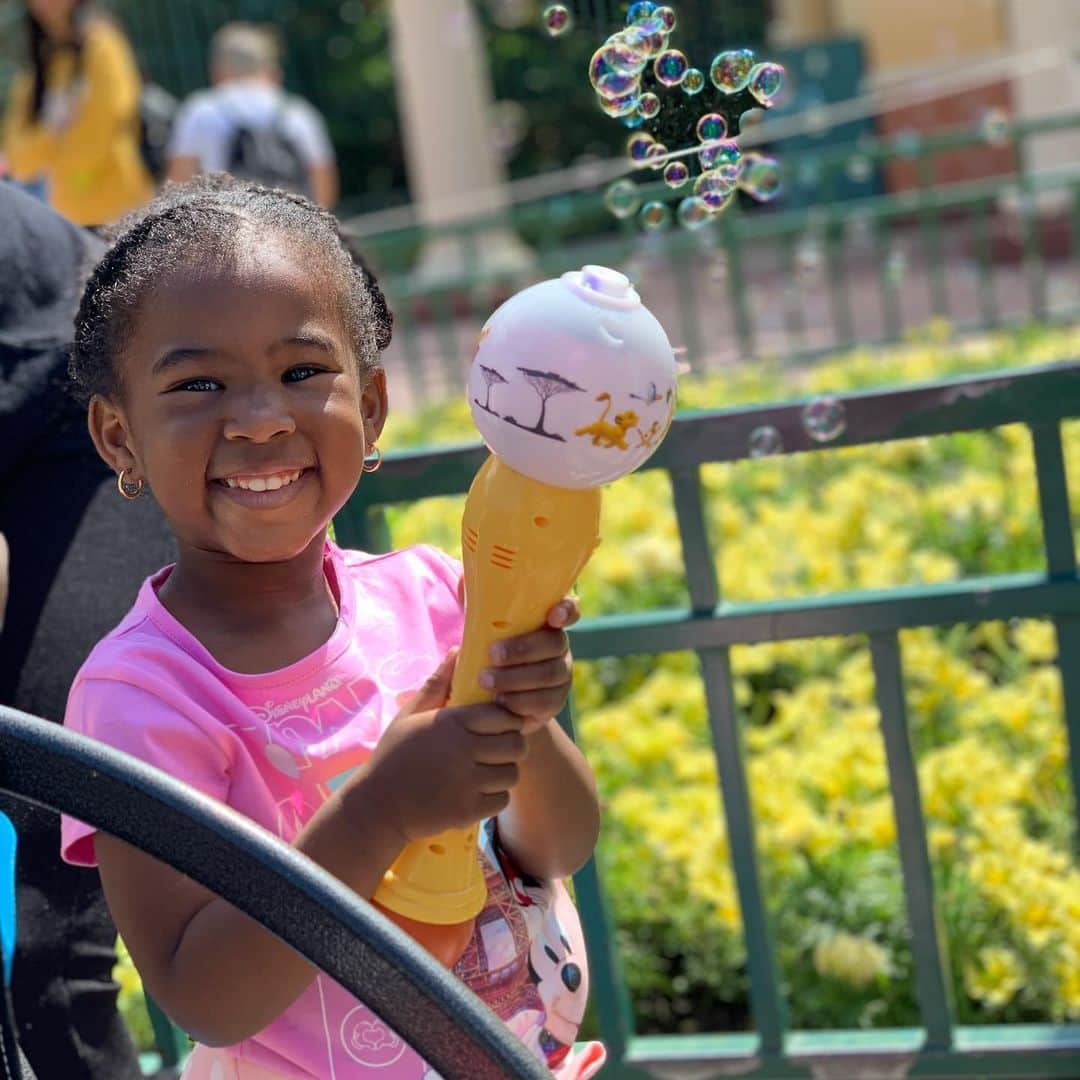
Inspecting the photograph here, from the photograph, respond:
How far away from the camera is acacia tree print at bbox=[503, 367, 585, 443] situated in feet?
3.62

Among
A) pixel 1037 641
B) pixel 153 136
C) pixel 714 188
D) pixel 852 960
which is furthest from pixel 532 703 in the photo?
pixel 153 136

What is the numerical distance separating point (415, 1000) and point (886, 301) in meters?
7.83

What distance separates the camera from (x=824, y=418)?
207 cm

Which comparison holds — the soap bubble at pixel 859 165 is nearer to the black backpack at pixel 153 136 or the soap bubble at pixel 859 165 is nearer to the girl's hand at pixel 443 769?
the black backpack at pixel 153 136

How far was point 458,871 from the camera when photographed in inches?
51.8

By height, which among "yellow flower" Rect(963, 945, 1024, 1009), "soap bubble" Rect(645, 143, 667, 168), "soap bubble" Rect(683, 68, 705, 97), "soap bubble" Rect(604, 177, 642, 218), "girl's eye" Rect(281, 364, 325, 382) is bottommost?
"yellow flower" Rect(963, 945, 1024, 1009)

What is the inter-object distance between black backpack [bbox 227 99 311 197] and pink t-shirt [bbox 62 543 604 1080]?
5592 millimetres

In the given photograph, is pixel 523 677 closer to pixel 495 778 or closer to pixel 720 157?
pixel 495 778

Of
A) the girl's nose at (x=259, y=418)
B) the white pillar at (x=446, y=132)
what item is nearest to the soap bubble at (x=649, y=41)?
the girl's nose at (x=259, y=418)

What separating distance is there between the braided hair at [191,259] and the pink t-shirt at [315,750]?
20cm

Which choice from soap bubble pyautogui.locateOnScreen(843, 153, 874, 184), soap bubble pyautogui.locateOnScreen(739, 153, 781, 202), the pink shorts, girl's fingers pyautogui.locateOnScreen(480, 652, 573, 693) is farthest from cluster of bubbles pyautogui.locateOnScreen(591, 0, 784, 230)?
soap bubble pyautogui.locateOnScreen(843, 153, 874, 184)

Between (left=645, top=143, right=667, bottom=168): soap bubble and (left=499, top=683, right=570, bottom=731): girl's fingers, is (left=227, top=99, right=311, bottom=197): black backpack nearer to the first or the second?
(left=645, top=143, right=667, bottom=168): soap bubble

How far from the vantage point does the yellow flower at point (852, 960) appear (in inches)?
105

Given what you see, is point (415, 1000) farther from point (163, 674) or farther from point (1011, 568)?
point (1011, 568)
